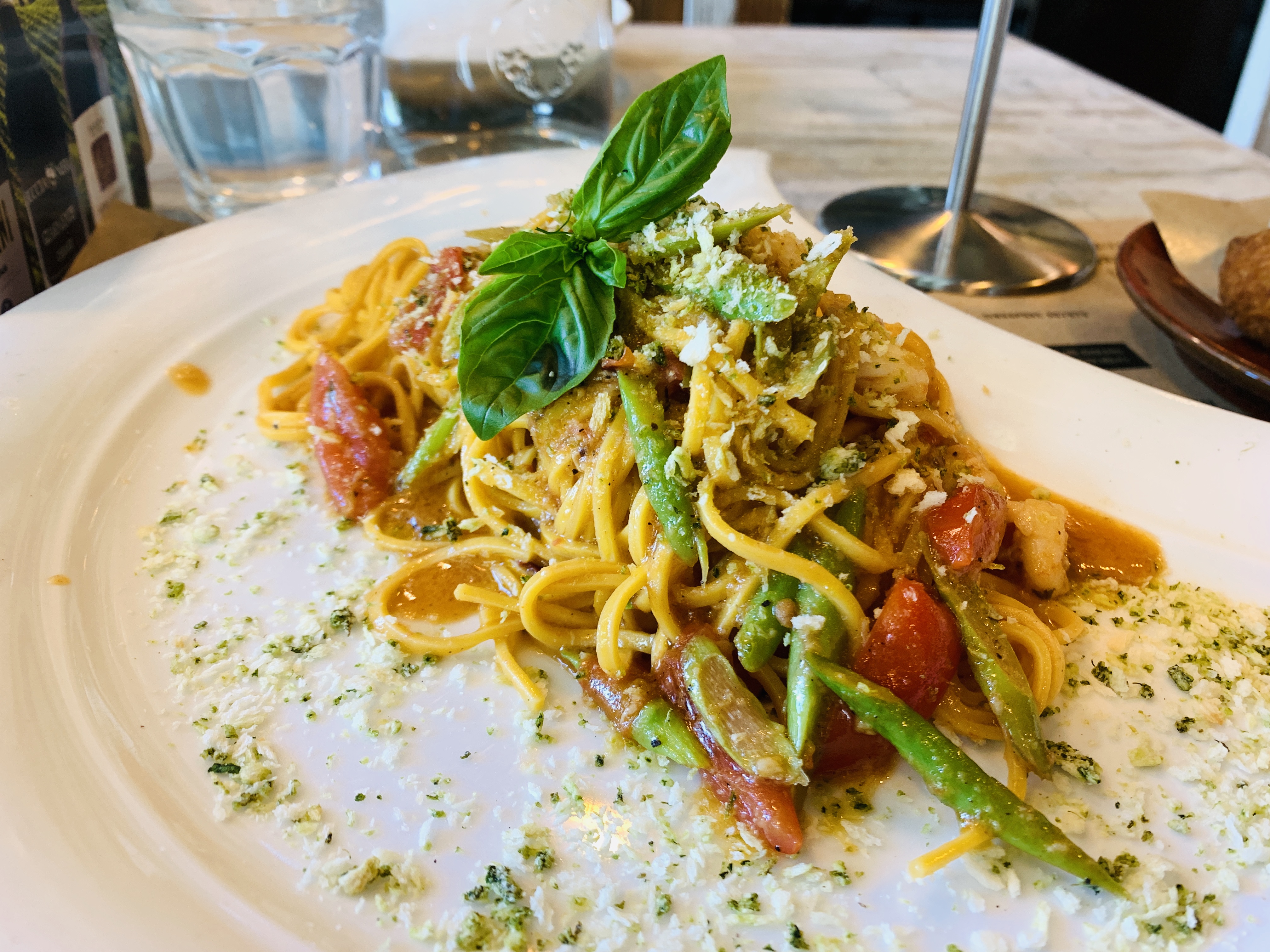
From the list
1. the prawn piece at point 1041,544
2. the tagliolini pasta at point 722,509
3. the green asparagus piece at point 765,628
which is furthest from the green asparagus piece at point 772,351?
the prawn piece at point 1041,544

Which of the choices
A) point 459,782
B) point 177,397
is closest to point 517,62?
point 177,397

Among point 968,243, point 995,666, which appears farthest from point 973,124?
point 995,666

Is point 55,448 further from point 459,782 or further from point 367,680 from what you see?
point 459,782

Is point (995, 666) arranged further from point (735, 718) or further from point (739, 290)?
point (739, 290)

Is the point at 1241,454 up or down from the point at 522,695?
up

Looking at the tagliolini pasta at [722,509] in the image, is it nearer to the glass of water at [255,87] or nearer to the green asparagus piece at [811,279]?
the green asparagus piece at [811,279]

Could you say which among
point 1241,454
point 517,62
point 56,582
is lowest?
point 56,582

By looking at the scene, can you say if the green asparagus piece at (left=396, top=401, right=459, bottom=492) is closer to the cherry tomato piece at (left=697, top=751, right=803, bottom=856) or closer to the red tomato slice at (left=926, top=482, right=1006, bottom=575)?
the cherry tomato piece at (left=697, top=751, right=803, bottom=856)
